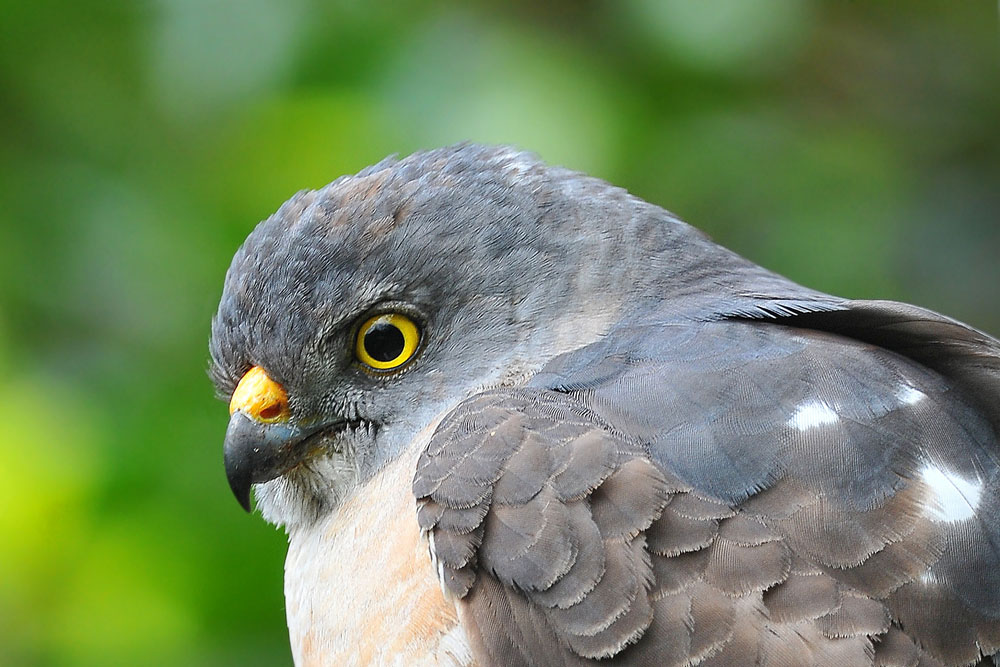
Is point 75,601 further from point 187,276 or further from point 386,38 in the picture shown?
point 386,38

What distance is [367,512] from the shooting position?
125 inches

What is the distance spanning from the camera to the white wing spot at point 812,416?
2.68m

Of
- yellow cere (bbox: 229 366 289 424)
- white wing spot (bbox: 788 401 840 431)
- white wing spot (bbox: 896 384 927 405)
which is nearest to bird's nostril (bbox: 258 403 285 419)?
yellow cere (bbox: 229 366 289 424)

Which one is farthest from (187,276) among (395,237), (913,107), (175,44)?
(913,107)

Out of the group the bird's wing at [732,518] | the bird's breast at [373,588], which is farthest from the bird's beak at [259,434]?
the bird's wing at [732,518]

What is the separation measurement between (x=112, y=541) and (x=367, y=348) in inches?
58.6

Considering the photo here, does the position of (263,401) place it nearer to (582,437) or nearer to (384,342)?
(384,342)

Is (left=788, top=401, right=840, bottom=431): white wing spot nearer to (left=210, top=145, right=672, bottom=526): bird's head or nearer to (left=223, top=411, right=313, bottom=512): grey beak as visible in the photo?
(left=210, top=145, right=672, bottom=526): bird's head

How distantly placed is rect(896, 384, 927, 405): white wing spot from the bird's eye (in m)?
1.27

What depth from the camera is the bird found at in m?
2.49

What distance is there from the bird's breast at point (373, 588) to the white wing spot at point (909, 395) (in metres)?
1.12

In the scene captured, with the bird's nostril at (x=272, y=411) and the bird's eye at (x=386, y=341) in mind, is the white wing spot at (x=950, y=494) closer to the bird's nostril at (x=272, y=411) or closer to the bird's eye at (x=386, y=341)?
the bird's eye at (x=386, y=341)

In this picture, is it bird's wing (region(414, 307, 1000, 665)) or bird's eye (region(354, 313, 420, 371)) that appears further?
bird's eye (region(354, 313, 420, 371))

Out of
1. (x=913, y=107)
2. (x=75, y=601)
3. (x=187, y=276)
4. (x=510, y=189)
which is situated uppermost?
(x=510, y=189)
